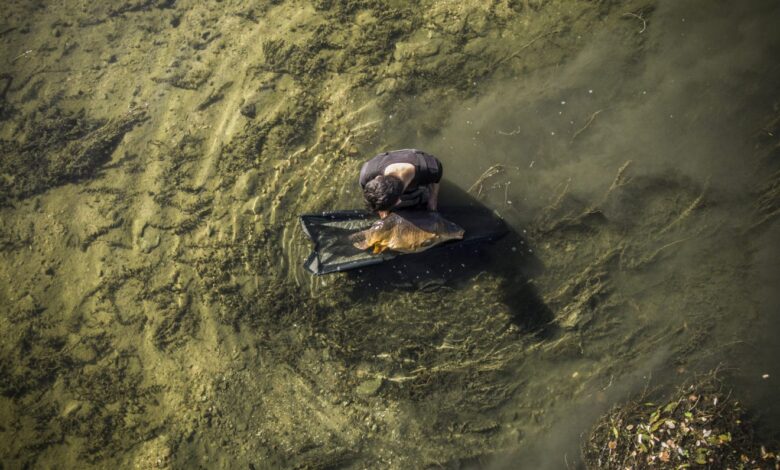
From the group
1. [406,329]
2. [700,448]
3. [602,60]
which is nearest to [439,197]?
[406,329]

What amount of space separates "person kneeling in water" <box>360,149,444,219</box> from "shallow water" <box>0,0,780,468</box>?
1155mm

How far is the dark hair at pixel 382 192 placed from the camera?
141 inches

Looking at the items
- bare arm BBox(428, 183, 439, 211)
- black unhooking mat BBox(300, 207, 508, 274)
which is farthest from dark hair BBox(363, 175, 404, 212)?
black unhooking mat BBox(300, 207, 508, 274)

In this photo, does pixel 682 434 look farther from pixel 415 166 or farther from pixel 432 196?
pixel 415 166

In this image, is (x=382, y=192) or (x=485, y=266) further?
(x=485, y=266)

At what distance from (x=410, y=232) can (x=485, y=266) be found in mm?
1721

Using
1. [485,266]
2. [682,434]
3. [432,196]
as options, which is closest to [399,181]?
[432,196]

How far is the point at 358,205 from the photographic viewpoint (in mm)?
5363

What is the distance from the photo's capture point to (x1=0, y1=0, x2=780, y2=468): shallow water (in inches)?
190

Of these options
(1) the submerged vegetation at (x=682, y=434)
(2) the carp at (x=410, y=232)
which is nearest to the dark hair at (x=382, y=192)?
(2) the carp at (x=410, y=232)

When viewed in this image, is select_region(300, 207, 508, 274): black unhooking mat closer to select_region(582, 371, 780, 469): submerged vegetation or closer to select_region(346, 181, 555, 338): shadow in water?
select_region(346, 181, 555, 338): shadow in water

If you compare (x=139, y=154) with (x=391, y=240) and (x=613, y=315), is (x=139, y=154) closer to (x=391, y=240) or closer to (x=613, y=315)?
(x=391, y=240)

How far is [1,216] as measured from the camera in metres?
6.05

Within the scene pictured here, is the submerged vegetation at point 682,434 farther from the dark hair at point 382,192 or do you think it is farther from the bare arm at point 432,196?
the dark hair at point 382,192
